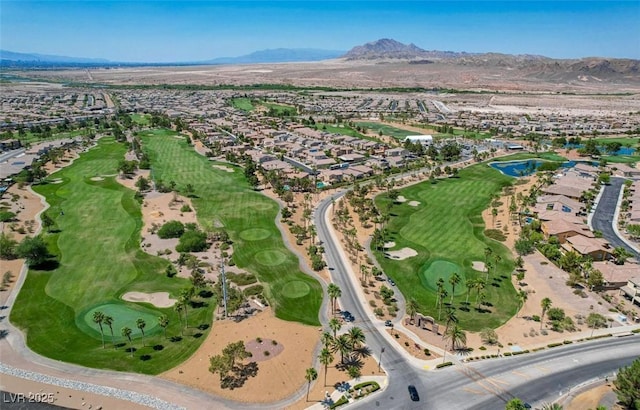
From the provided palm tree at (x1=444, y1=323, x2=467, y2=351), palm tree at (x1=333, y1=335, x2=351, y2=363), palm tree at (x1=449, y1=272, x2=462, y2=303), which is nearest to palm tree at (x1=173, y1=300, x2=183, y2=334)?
palm tree at (x1=333, y1=335, x2=351, y2=363)

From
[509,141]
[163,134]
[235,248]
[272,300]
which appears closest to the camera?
[272,300]

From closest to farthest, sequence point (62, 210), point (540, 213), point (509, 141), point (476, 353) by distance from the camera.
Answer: point (476, 353) < point (540, 213) < point (62, 210) < point (509, 141)

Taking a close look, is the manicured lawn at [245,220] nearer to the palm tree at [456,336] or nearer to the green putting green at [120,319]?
the green putting green at [120,319]

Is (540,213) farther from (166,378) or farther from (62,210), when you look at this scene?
(62,210)

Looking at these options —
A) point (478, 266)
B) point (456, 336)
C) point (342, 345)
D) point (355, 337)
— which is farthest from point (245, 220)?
point (456, 336)

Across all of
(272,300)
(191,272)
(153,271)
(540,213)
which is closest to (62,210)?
(153,271)

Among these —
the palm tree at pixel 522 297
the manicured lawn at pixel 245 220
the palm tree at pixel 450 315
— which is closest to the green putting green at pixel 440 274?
the palm tree at pixel 450 315
